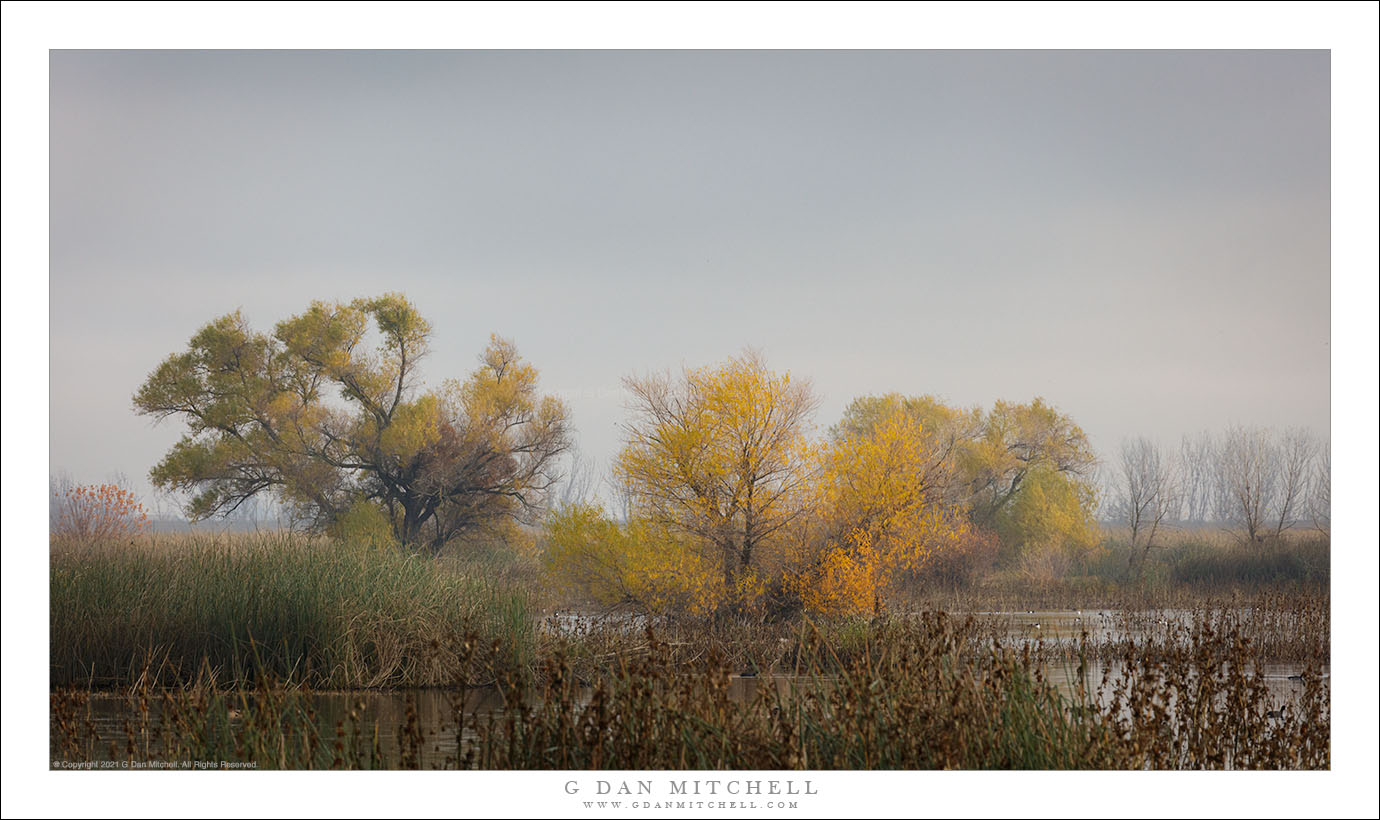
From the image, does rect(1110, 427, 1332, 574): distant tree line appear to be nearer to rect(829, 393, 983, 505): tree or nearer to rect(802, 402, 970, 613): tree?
rect(829, 393, 983, 505): tree

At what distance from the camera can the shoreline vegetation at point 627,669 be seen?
13.2 feet

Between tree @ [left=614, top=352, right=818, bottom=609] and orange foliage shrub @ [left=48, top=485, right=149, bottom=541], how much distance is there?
14.3 ft

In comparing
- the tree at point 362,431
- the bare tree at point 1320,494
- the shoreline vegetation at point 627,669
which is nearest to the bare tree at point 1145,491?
the shoreline vegetation at point 627,669

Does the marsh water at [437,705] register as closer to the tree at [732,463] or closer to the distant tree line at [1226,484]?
the tree at [732,463]

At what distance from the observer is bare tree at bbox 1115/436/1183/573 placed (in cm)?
1545

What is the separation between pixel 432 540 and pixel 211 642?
803 cm

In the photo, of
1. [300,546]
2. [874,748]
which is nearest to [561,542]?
[300,546]

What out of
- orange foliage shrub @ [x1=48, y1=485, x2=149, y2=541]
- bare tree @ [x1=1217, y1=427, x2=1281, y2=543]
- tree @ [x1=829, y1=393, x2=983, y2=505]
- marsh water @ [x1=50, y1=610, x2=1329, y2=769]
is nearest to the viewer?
marsh water @ [x1=50, y1=610, x2=1329, y2=769]

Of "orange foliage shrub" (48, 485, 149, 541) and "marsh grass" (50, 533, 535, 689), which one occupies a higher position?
"orange foliage shrub" (48, 485, 149, 541)

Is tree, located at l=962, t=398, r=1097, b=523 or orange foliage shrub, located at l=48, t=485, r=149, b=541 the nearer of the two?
orange foliage shrub, located at l=48, t=485, r=149, b=541

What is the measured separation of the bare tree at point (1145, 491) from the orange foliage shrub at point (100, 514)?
11.6 metres

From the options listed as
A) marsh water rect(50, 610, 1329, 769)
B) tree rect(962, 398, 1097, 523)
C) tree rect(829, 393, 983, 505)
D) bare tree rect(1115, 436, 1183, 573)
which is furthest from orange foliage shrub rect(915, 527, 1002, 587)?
marsh water rect(50, 610, 1329, 769)

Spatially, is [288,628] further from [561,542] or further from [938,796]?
[938,796]

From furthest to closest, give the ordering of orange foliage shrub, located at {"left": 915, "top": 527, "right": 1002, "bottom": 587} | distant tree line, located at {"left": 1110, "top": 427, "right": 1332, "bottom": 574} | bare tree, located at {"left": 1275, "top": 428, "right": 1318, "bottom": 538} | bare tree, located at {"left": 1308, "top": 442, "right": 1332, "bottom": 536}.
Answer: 1. orange foliage shrub, located at {"left": 915, "top": 527, "right": 1002, "bottom": 587}
2. distant tree line, located at {"left": 1110, "top": 427, "right": 1332, "bottom": 574}
3. bare tree, located at {"left": 1275, "top": 428, "right": 1318, "bottom": 538}
4. bare tree, located at {"left": 1308, "top": 442, "right": 1332, "bottom": 536}
